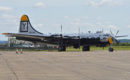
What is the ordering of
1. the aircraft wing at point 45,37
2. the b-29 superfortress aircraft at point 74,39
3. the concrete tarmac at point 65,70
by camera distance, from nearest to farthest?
the concrete tarmac at point 65,70
the b-29 superfortress aircraft at point 74,39
the aircraft wing at point 45,37

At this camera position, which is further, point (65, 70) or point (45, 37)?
point (45, 37)

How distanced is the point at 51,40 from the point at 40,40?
130 inches

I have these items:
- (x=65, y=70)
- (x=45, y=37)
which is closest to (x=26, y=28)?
(x=45, y=37)

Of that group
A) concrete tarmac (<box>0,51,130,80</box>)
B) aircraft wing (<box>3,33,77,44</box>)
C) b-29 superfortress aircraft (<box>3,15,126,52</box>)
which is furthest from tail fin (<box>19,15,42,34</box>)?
concrete tarmac (<box>0,51,130,80</box>)

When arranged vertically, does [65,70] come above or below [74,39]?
below

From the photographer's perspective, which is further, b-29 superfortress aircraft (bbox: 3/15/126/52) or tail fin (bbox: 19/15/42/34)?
tail fin (bbox: 19/15/42/34)

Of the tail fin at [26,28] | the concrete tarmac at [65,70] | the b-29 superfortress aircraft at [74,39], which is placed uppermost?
the tail fin at [26,28]

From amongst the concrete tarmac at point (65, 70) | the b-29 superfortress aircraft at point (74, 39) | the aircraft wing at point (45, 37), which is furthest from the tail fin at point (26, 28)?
the concrete tarmac at point (65, 70)

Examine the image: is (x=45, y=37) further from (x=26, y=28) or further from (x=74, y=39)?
(x=26, y=28)

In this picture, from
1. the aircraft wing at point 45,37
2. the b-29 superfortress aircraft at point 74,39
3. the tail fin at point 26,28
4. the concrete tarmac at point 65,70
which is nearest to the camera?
the concrete tarmac at point 65,70

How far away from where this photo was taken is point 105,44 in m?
54.1

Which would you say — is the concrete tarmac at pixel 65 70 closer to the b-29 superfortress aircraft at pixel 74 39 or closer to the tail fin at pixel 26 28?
the b-29 superfortress aircraft at pixel 74 39

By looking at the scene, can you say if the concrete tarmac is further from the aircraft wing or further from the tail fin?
the tail fin

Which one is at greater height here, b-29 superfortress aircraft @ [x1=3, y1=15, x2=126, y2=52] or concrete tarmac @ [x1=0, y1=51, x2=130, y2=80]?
b-29 superfortress aircraft @ [x1=3, y1=15, x2=126, y2=52]
